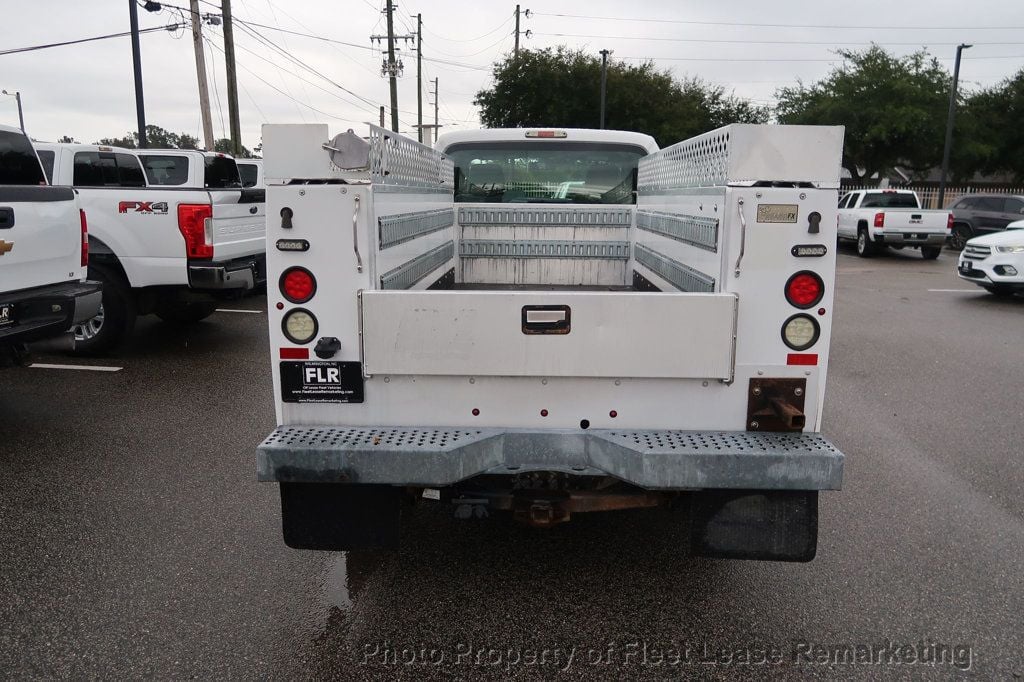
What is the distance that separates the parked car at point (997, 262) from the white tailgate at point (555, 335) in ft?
38.1

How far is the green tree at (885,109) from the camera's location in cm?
3369

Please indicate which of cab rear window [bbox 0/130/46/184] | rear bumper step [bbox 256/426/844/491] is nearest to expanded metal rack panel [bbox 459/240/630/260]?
rear bumper step [bbox 256/426/844/491]

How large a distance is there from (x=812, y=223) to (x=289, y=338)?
2.06m

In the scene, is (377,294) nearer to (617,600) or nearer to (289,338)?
(289,338)

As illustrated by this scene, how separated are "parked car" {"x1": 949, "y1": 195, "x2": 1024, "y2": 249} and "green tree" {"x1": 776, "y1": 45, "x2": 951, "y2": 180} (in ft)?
38.3

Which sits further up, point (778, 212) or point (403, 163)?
point (403, 163)

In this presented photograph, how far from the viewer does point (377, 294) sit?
3.07 metres

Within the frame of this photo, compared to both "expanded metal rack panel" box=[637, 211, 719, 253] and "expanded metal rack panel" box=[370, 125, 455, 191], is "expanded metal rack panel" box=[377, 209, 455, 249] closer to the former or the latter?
"expanded metal rack panel" box=[370, 125, 455, 191]

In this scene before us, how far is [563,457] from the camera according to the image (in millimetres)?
3104

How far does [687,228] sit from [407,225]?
4.39 ft

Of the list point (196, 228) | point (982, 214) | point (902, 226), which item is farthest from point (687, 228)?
point (982, 214)

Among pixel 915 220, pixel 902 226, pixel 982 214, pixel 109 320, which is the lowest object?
pixel 109 320

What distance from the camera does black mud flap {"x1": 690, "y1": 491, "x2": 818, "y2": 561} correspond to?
3117mm

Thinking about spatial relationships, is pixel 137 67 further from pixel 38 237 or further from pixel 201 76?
pixel 38 237
